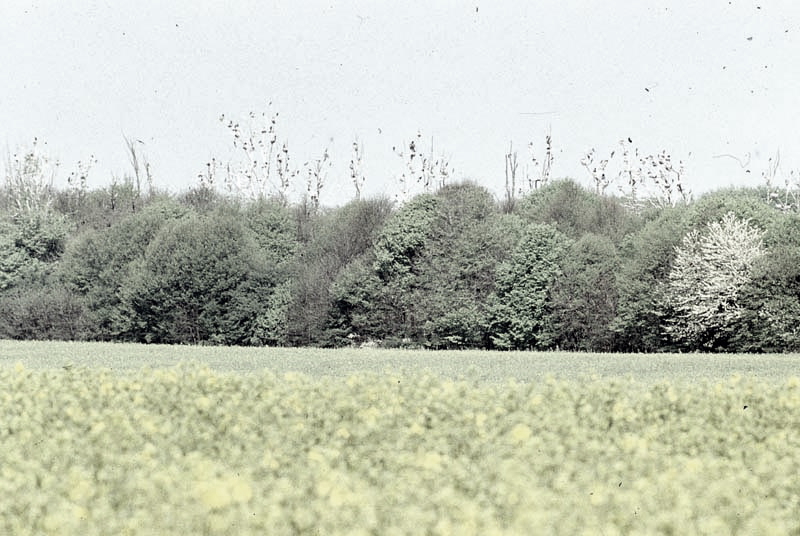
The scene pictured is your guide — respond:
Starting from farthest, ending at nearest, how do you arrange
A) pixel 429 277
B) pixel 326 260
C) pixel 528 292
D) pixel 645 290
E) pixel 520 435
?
pixel 326 260 → pixel 429 277 → pixel 528 292 → pixel 645 290 → pixel 520 435

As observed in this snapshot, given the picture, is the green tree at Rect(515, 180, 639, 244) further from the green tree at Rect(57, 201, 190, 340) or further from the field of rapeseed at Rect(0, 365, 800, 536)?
the field of rapeseed at Rect(0, 365, 800, 536)

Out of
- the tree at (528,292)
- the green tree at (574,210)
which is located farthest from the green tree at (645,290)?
the green tree at (574,210)

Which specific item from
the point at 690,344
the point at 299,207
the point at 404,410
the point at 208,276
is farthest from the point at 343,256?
the point at 404,410

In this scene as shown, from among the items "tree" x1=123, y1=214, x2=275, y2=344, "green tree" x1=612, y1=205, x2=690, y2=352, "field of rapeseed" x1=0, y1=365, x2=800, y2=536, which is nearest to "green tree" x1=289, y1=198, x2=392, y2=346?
"tree" x1=123, y1=214, x2=275, y2=344

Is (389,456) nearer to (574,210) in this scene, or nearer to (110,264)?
(110,264)

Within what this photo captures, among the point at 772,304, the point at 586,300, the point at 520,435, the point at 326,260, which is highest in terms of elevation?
the point at 326,260

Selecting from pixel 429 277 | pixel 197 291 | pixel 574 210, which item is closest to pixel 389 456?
pixel 429 277

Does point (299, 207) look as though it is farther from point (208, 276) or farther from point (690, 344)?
point (690, 344)

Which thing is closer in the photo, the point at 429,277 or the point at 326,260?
the point at 429,277

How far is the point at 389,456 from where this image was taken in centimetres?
795

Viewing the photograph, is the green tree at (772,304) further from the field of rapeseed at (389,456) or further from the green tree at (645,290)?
the field of rapeseed at (389,456)

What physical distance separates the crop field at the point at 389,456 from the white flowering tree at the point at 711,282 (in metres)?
22.9

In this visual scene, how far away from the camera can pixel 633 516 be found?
576 cm

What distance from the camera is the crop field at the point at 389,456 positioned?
5363mm
